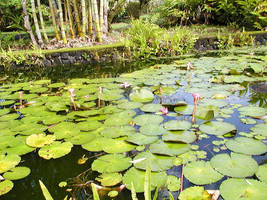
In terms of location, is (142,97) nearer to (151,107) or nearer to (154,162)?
(151,107)

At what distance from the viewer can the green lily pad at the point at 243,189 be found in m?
0.88

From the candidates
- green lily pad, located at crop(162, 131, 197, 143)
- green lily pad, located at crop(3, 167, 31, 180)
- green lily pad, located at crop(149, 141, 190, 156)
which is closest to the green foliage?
green lily pad, located at crop(162, 131, 197, 143)

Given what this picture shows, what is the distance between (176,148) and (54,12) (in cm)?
509

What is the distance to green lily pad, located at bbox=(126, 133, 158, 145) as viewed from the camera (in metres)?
1.33

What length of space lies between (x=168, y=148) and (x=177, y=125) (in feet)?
0.98

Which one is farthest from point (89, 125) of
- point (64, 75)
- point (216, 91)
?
point (64, 75)

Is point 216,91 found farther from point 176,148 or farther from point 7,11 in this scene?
point 7,11

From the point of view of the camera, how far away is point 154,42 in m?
4.33

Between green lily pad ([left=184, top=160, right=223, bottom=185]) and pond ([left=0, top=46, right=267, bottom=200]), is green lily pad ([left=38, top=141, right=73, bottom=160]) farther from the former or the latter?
green lily pad ([left=184, top=160, right=223, bottom=185])

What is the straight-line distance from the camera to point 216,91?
218 cm

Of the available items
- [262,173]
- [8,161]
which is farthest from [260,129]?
[8,161]

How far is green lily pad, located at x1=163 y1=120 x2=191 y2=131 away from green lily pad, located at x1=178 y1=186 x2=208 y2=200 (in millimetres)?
541

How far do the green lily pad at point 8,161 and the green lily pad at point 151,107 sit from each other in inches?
40.1

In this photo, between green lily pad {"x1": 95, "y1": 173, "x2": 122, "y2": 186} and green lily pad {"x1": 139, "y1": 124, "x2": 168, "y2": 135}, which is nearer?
green lily pad {"x1": 95, "y1": 173, "x2": 122, "y2": 186}
